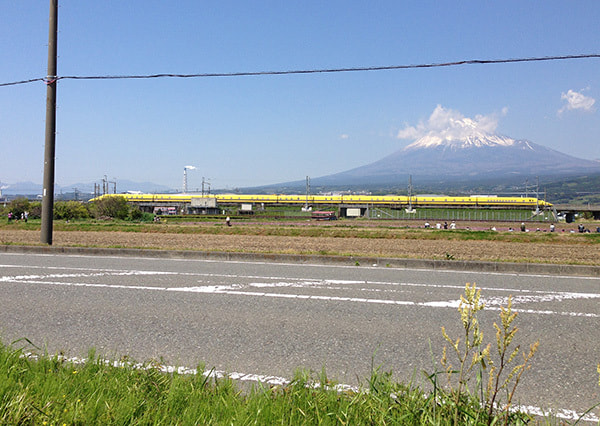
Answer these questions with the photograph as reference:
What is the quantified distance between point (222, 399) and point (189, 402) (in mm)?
182

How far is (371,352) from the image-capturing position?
421 centimetres

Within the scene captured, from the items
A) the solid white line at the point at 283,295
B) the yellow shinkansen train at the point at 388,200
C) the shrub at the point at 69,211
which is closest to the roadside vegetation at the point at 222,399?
the solid white line at the point at 283,295

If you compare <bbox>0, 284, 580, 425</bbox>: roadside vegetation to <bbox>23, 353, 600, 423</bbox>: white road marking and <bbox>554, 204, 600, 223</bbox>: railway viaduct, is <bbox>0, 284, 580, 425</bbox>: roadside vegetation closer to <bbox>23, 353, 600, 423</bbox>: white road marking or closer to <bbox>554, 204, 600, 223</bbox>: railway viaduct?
<bbox>23, 353, 600, 423</bbox>: white road marking

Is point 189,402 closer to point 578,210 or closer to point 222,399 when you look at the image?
point 222,399

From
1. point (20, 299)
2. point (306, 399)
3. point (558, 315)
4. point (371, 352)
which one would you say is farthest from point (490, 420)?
point (20, 299)

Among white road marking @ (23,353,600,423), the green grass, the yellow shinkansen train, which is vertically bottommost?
white road marking @ (23,353,600,423)

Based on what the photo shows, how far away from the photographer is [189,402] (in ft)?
8.96

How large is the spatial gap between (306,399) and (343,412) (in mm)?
261

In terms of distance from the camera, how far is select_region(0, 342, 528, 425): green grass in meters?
2.48

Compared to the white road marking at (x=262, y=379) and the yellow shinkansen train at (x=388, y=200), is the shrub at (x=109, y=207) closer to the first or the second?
the yellow shinkansen train at (x=388, y=200)

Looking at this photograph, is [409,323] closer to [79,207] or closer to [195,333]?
[195,333]

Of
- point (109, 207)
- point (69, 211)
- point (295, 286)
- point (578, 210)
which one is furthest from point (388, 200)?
point (295, 286)

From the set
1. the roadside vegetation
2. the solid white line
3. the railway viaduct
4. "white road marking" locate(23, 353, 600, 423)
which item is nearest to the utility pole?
the solid white line

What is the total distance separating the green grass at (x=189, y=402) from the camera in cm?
248
